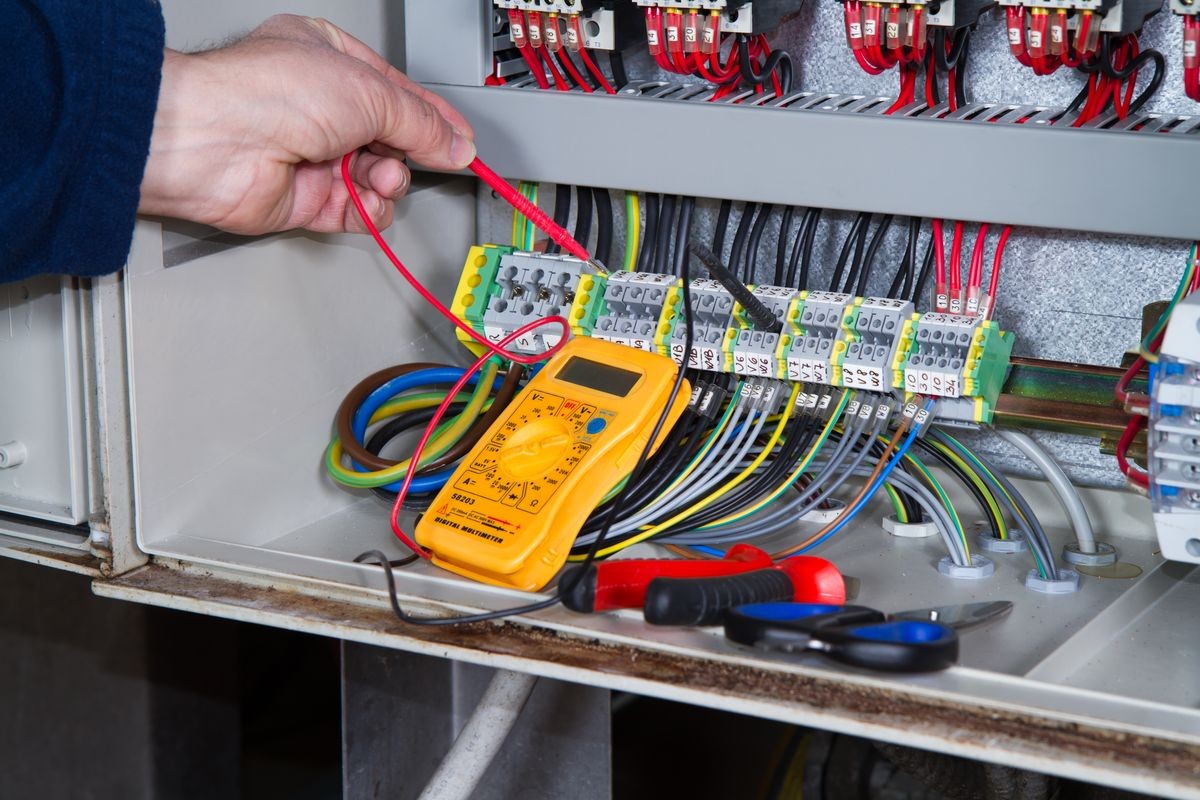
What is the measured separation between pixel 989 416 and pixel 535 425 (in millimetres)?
381

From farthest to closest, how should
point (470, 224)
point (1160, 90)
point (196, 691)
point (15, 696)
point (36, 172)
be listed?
point (196, 691), point (15, 696), point (470, 224), point (1160, 90), point (36, 172)

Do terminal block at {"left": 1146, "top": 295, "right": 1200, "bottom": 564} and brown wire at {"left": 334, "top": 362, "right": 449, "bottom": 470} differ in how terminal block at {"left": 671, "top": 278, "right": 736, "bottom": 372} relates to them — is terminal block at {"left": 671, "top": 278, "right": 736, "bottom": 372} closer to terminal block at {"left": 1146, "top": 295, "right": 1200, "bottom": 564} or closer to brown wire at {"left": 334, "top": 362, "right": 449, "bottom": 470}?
brown wire at {"left": 334, "top": 362, "right": 449, "bottom": 470}

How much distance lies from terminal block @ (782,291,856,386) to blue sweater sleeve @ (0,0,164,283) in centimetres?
54

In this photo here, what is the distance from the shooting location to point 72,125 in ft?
2.96

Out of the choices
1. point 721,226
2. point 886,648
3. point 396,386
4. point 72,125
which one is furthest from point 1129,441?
point 72,125

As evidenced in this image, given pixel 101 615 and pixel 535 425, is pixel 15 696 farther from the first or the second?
pixel 535 425

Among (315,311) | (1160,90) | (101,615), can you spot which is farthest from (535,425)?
(101,615)

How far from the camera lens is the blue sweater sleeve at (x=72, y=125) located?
0.89 metres

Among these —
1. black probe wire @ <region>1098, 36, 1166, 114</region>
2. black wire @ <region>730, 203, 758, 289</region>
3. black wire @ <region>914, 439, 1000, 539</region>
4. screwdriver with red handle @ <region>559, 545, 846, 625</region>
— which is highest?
black probe wire @ <region>1098, 36, 1166, 114</region>

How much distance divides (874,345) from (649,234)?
277 millimetres

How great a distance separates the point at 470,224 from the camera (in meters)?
1.42

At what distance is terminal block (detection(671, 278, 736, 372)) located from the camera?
1.14m

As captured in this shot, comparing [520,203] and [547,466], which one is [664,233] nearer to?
[520,203]

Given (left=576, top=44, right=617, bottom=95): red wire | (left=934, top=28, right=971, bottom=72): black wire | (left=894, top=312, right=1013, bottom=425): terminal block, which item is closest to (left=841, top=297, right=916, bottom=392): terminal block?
(left=894, top=312, right=1013, bottom=425): terminal block
